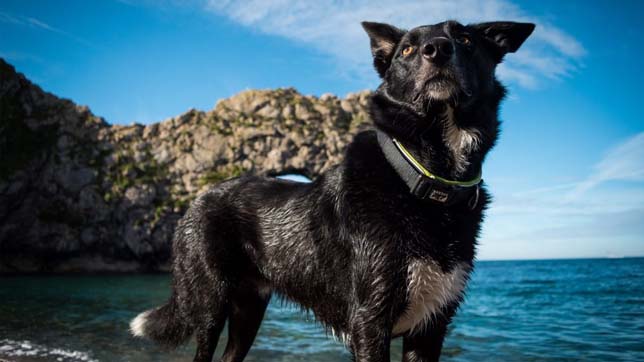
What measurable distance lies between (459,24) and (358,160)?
1.04m

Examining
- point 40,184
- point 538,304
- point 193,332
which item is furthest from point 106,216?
point 193,332

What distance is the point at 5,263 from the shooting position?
33688mm

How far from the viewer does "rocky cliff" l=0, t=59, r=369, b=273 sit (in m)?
34.5

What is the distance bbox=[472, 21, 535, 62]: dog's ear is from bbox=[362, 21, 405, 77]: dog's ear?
0.50 metres

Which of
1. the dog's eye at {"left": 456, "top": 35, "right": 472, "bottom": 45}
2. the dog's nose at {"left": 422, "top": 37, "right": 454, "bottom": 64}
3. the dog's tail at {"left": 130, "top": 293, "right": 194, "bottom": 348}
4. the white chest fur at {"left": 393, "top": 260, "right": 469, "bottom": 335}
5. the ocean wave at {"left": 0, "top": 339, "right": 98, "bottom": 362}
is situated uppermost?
the dog's eye at {"left": 456, "top": 35, "right": 472, "bottom": 45}

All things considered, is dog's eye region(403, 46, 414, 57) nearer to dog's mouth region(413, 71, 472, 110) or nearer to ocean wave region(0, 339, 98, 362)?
dog's mouth region(413, 71, 472, 110)

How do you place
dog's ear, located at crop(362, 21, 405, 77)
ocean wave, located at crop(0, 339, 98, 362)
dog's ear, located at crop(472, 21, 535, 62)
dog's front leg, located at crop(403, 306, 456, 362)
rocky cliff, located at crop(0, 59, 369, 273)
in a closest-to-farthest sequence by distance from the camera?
dog's front leg, located at crop(403, 306, 456, 362) < dog's ear, located at crop(472, 21, 535, 62) < dog's ear, located at crop(362, 21, 405, 77) < ocean wave, located at crop(0, 339, 98, 362) < rocky cliff, located at crop(0, 59, 369, 273)

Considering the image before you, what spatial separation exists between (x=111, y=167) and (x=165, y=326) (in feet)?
125

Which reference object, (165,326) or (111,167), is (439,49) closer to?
(165,326)

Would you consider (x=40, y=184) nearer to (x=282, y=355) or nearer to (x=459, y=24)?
(x=282, y=355)

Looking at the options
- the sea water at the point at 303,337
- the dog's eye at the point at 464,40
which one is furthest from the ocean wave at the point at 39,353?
the dog's eye at the point at 464,40

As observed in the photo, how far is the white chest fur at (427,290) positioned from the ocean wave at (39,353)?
5.04 metres

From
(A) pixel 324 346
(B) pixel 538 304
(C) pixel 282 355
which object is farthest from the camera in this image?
(B) pixel 538 304

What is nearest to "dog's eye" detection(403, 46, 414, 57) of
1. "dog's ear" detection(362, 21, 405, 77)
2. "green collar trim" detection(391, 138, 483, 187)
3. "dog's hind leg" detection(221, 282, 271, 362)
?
"dog's ear" detection(362, 21, 405, 77)
